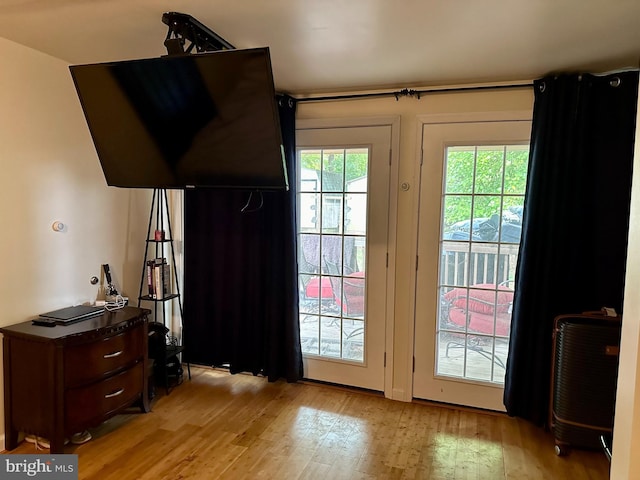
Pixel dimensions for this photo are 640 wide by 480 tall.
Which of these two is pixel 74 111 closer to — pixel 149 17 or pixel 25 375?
pixel 149 17

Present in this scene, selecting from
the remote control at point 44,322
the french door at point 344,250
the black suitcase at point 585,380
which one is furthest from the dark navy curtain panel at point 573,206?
the remote control at point 44,322

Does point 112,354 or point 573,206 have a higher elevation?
point 573,206

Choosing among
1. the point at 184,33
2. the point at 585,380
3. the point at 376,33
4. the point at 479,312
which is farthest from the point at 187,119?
the point at 585,380

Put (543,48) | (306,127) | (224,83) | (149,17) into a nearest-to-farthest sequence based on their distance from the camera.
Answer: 1. (224,83)
2. (149,17)
3. (543,48)
4. (306,127)

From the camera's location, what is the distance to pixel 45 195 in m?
2.61

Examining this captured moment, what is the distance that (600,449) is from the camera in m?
2.51

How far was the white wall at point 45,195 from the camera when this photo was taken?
2404 mm

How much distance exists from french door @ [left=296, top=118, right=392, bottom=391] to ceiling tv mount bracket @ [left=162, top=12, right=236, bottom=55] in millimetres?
1233

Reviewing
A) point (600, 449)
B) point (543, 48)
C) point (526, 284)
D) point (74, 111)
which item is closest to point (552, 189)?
point (526, 284)

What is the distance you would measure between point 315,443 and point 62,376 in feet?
4.81

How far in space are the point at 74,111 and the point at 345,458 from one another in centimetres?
271

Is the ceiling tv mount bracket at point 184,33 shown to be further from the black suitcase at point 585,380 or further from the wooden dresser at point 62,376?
the black suitcase at point 585,380

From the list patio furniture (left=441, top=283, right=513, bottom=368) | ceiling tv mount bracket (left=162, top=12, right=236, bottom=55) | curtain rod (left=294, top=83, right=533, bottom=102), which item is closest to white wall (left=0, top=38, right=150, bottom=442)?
ceiling tv mount bracket (left=162, top=12, right=236, bottom=55)

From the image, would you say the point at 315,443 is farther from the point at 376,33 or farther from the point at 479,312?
the point at 376,33
